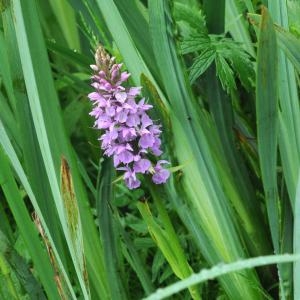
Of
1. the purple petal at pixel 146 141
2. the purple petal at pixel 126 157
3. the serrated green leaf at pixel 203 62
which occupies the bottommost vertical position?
the purple petal at pixel 126 157

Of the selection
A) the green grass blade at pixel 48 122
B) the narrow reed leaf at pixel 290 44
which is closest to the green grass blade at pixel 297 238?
the narrow reed leaf at pixel 290 44

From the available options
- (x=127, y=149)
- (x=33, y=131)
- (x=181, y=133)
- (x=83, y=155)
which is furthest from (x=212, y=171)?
(x=83, y=155)

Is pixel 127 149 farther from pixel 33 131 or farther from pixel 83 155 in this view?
pixel 83 155

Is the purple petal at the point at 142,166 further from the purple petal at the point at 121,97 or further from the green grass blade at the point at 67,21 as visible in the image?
the green grass blade at the point at 67,21

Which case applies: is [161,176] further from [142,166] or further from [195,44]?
[195,44]

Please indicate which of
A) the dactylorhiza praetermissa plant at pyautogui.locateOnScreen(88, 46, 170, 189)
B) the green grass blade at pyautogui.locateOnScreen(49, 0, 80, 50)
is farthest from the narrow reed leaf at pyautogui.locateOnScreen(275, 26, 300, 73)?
the green grass blade at pyautogui.locateOnScreen(49, 0, 80, 50)

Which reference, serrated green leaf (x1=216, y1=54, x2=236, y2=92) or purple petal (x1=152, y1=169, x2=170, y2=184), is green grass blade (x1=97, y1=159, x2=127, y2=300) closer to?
purple petal (x1=152, y1=169, x2=170, y2=184)
